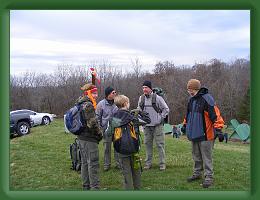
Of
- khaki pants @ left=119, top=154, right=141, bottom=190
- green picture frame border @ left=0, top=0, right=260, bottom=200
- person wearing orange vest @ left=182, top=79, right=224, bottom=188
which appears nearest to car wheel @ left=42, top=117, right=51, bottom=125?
person wearing orange vest @ left=182, top=79, right=224, bottom=188

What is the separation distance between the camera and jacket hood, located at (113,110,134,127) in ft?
16.9

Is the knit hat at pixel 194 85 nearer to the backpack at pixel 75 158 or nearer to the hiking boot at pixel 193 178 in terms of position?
the hiking boot at pixel 193 178

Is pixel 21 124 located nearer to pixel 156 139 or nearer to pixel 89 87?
pixel 156 139

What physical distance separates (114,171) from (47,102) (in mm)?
11706

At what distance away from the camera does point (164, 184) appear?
6.19 m

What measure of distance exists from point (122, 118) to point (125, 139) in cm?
29

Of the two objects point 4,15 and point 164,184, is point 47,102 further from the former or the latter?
point 4,15

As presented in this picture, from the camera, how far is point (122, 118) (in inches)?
203

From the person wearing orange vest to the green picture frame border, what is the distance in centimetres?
261

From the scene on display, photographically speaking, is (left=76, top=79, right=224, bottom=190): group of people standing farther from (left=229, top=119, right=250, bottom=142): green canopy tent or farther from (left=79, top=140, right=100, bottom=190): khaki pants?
(left=229, top=119, right=250, bottom=142): green canopy tent
